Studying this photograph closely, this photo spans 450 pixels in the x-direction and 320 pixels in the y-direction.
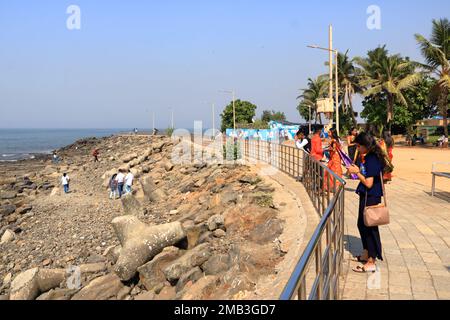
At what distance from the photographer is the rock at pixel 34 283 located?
26.7 feet

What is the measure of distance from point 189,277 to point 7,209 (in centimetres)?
1412

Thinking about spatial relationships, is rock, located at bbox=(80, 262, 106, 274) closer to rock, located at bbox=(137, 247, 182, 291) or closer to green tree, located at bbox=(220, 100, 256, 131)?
Answer: rock, located at bbox=(137, 247, 182, 291)

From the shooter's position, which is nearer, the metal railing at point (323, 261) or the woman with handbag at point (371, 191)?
the metal railing at point (323, 261)

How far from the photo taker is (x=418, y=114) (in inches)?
1474

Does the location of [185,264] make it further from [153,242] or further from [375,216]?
[375,216]

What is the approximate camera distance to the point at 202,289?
19.4 ft

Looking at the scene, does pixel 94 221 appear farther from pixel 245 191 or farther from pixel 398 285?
pixel 398 285

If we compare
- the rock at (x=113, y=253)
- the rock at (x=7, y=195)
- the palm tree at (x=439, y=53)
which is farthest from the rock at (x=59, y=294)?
the palm tree at (x=439, y=53)

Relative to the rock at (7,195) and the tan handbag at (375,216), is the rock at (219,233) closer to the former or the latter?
the tan handbag at (375,216)

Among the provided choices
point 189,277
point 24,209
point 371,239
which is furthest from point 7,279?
point 371,239

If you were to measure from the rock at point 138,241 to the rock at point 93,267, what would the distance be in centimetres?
118

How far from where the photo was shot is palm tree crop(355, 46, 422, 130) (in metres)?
32.8
